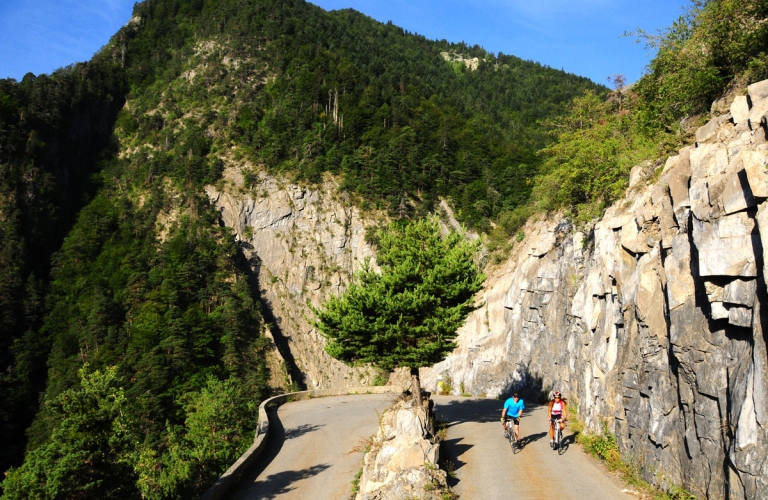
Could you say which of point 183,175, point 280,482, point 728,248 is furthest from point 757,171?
point 183,175

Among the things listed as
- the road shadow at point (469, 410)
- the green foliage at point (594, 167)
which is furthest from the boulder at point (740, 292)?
the road shadow at point (469, 410)

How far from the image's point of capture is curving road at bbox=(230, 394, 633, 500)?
31.8 feet

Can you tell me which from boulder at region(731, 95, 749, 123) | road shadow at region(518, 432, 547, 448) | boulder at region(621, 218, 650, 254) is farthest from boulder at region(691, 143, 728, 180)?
road shadow at region(518, 432, 547, 448)

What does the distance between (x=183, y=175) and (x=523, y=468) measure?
66.7 m

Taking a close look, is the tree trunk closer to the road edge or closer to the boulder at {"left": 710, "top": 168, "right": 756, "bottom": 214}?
the road edge

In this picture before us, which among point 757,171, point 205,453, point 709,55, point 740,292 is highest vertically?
point 709,55

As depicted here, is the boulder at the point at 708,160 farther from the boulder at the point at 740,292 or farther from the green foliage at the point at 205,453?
the green foliage at the point at 205,453

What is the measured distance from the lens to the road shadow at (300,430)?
17.2 metres

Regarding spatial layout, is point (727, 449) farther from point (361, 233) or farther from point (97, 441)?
point (361, 233)

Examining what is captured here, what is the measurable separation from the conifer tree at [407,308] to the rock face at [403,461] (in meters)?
1.78

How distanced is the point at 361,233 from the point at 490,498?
52657mm

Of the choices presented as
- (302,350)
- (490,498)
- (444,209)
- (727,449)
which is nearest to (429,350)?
(490,498)

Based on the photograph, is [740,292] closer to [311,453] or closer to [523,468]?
[523,468]

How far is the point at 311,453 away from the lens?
14.6 m
